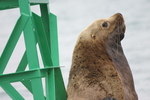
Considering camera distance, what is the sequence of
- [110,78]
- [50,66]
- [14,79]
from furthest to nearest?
[110,78] → [50,66] → [14,79]

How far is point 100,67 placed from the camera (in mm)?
15758

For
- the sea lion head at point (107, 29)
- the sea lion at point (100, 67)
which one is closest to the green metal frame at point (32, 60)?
the sea lion at point (100, 67)

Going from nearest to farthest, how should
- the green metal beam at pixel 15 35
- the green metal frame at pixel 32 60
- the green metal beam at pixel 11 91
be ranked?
1. the green metal frame at pixel 32 60
2. the green metal beam at pixel 15 35
3. the green metal beam at pixel 11 91

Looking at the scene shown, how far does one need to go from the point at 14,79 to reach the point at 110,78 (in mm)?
3116

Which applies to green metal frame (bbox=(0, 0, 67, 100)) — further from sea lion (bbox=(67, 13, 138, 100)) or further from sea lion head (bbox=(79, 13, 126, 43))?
sea lion head (bbox=(79, 13, 126, 43))

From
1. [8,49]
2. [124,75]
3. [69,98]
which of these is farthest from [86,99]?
[8,49]

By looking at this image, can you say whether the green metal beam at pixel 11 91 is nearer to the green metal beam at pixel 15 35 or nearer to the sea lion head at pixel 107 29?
the green metal beam at pixel 15 35

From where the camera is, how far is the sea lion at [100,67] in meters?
15.4

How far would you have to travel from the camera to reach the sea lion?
15.4 m

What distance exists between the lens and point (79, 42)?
1602 cm

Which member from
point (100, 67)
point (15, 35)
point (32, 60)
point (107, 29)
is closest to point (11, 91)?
point (32, 60)

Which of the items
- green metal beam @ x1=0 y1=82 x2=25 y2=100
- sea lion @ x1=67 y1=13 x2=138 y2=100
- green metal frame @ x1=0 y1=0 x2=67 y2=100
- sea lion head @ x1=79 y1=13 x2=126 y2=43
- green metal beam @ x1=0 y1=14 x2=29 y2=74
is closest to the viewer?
green metal frame @ x1=0 y1=0 x2=67 y2=100

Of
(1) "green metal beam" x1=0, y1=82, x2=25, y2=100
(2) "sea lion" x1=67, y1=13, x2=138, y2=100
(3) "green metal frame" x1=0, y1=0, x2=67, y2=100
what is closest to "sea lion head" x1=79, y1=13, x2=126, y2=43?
(2) "sea lion" x1=67, y1=13, x2=138, y2=100

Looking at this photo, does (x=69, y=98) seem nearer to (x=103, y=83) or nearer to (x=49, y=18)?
(x=103, y=83)
